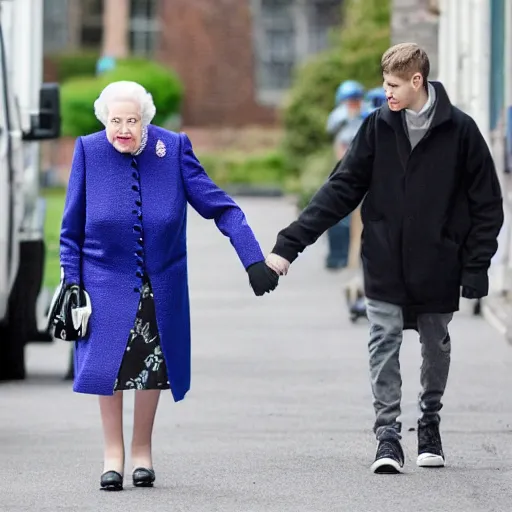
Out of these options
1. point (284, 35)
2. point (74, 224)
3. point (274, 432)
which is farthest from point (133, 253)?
point (284, 35)

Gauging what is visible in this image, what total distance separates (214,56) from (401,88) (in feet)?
135

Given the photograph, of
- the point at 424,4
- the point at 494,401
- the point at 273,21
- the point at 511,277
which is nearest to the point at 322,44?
the point at 273,21

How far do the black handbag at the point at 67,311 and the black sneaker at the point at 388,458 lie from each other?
4.32 ft

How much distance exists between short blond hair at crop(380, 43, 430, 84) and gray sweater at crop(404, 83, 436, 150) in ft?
0.38

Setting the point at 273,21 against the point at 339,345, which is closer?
the point at 339,345

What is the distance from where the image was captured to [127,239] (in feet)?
25.4

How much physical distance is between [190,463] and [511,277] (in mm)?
6557

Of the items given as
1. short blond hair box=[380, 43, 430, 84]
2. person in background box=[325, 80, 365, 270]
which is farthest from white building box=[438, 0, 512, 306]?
short blond hair box=[380, 43, 430, 84]

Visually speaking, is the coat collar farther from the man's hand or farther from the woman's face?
the woman's face

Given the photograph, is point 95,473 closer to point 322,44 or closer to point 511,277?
point 511,277

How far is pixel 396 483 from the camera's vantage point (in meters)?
7.91

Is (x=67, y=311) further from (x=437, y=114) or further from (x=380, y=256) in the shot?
(x=437, y=114)

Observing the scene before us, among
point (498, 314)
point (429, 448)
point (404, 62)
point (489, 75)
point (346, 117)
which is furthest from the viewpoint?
point (346, 117)

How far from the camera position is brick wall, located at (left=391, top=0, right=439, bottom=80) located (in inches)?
764
